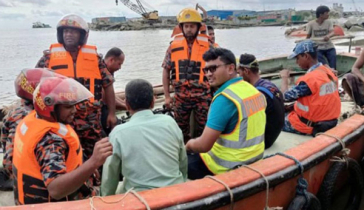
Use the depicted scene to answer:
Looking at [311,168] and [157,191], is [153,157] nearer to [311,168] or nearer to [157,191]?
[157,191]

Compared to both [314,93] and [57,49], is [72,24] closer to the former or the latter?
[57,49]

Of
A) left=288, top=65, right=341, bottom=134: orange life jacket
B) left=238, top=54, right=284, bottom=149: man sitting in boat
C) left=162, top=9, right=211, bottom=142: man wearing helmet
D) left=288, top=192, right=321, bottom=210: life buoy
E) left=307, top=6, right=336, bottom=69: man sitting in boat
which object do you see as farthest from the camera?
left=307, top=6, right=336, bottom=69: man sitting in boat

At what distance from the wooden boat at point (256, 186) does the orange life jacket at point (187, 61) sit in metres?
1.10

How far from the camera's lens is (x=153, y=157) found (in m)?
1.97

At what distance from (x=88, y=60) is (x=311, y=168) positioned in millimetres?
2058

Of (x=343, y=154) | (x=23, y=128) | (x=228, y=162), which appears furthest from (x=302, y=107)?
(x=23, y=128)

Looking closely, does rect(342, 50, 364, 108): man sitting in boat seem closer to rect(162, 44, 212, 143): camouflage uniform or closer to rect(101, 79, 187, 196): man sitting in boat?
rect(162, 44, 212, 143): camouflage uniform

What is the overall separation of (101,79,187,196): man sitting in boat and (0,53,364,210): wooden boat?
0.33ft

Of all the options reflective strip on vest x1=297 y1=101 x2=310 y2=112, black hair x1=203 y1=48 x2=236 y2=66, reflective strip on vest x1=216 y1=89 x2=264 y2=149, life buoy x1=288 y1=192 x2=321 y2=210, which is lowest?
life buoy x1=288 y1=192 x2=321 y2=210

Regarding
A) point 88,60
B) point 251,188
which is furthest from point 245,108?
point 88,60

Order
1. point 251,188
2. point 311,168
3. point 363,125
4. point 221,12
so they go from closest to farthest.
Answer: point 251,188, point 311,168, point 363,125, point 221,12

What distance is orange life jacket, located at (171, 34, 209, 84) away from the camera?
3830 mm

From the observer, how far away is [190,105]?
3.86m

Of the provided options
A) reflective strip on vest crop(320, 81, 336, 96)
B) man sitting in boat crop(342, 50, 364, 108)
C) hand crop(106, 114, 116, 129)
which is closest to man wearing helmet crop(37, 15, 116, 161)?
hand crop(106, 114, 116, 129)
